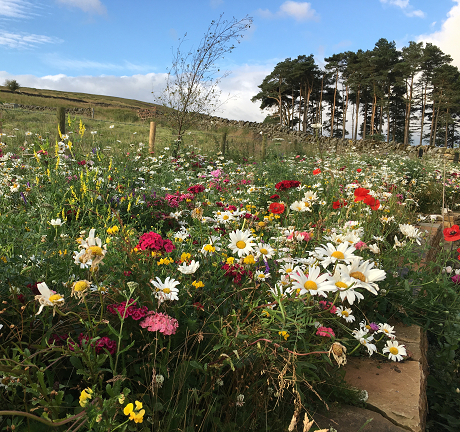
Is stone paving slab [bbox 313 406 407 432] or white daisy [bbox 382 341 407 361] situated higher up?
white daisy [bbox 382 341 407 361]

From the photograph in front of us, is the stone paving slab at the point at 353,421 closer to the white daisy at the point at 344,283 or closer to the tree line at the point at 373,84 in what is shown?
the white daisy at the point at 344,283

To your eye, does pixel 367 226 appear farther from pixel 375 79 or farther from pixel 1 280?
pixel 375 79

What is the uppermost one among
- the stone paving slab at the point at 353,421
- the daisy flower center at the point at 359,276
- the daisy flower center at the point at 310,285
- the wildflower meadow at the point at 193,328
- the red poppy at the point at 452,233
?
the red poppy at the point at 452,233

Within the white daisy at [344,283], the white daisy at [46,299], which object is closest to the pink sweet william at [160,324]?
the white daisy at [46,299]

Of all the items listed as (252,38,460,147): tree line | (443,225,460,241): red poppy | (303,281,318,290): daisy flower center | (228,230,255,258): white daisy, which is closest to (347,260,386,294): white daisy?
(303,281,318,290): daisy flower center

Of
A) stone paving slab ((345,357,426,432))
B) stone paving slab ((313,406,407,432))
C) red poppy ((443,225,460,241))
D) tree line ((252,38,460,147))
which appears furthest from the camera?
tree line ((252,38,460,147))

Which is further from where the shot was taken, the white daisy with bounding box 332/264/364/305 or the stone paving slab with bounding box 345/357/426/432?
the stone paving slab with bounding box 345/357/426/432

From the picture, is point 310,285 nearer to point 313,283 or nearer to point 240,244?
point 313,283

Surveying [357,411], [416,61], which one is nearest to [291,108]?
[416,61]

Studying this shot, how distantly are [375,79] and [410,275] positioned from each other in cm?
3034

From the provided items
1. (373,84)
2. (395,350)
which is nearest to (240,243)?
(395,350)

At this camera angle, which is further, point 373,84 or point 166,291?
point 373,84

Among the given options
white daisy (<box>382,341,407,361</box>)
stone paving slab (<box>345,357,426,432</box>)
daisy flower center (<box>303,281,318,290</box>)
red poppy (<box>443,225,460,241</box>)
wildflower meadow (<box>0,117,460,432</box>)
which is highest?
red poppy (<box>443,225,460,241</box>)

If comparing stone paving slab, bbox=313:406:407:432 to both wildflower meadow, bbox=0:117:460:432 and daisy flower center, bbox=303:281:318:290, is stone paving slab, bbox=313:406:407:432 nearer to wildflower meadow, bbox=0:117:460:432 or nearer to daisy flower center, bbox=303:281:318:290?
A: wildflower meadow, bbox=0:117:460:432
